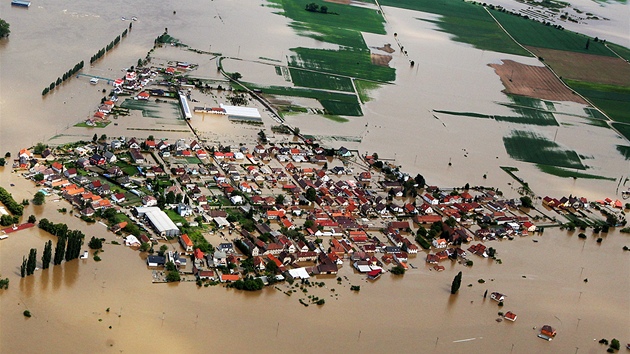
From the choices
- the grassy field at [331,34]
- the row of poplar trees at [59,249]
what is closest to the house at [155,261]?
the row of poplar trees at [59,249]

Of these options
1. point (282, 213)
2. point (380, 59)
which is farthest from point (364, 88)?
point (282, 213)

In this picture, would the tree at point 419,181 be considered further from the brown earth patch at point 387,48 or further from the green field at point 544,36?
the green field at point 544,36

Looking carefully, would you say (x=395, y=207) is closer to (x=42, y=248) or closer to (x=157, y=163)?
(x=157, y=163)

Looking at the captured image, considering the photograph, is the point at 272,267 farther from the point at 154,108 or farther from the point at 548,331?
the point at 154,108

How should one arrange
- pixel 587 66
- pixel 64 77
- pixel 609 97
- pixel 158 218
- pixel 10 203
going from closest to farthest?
pixel 10 203, pixel 158 218, pixel 64 77, pixel 609 97, pixel 587 66

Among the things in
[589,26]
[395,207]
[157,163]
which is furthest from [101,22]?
[589,26]
